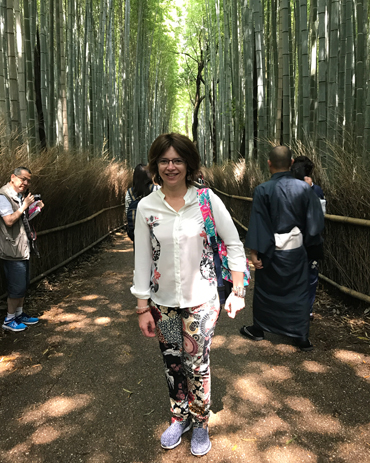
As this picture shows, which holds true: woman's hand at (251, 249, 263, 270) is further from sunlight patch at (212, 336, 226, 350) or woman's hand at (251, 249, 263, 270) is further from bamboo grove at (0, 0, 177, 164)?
bamboo grove at (0, 0, 177, 164)

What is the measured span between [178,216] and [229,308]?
0.48 m

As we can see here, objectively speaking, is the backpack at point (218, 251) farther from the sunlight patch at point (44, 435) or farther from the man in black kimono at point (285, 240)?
the sunlight patch at point (44, 435)

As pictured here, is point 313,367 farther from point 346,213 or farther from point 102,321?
point 102,321

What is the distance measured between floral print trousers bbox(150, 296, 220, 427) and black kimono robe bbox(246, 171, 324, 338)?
1110 mm

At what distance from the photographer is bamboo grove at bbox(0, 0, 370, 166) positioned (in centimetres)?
402

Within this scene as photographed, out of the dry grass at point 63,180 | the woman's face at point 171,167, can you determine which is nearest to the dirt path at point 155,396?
the woman's face at point 171,167

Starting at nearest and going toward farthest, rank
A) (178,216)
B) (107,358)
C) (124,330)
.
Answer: (178,216)
(107,358)
(124,330)

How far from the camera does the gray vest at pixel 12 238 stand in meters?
3.01

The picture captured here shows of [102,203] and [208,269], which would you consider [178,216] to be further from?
[102,203]

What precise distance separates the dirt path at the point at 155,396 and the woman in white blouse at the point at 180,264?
0.45m

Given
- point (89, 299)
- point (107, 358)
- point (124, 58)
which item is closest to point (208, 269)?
point (107, 358)

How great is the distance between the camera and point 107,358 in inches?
107

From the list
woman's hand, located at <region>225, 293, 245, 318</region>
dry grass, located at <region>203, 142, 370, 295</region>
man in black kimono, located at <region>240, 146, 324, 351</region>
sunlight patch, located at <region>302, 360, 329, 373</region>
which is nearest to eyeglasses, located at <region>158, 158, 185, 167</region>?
woman's hand, located at <region>225, 293, 245, 318</region>

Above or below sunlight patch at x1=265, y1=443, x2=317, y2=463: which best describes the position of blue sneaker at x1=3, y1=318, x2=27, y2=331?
above
